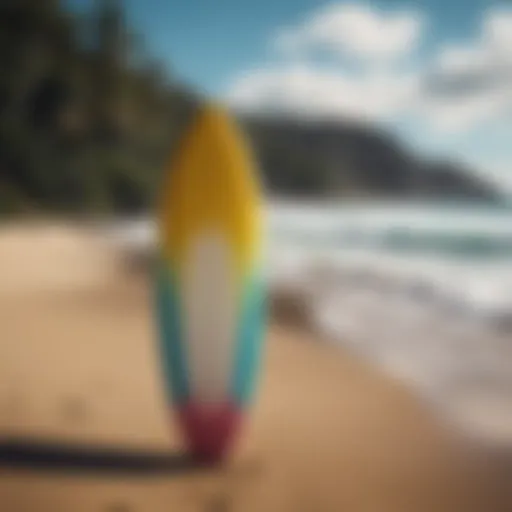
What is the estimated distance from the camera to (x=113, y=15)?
54.7 inches

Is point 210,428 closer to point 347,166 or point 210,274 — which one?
point 210,274

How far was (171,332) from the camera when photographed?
1184 millimetres

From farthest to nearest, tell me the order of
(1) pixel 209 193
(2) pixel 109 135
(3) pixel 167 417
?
(2) pixel 109 135
(3) pixel 167 417
(1) pixel 209 193

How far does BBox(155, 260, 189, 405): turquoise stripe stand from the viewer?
1.17 m

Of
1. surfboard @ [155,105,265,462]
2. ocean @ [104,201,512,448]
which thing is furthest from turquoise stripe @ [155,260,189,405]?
ocean @ [104,201,512,448]

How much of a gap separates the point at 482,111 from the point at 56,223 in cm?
70

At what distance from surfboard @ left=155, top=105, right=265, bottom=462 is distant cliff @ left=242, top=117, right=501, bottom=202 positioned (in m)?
0.17

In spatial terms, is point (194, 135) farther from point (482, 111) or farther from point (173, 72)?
point (482, 111)

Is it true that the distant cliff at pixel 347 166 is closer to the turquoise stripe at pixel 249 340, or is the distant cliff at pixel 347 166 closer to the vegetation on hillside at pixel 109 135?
the vegetation on hillside at pixel 109 135

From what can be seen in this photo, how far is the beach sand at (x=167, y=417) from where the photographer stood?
45.6 inches

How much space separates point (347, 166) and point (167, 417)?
47 centimetres

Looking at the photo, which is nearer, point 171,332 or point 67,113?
point 171,332

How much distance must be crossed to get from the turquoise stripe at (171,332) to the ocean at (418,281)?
0.84 feet

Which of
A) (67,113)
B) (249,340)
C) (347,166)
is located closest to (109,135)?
(67,113)
